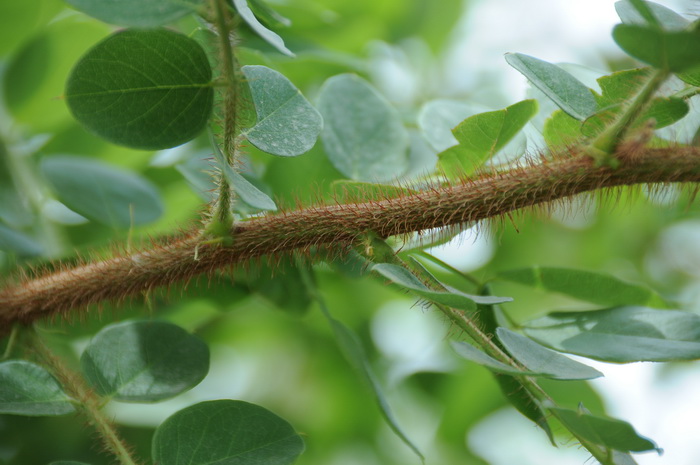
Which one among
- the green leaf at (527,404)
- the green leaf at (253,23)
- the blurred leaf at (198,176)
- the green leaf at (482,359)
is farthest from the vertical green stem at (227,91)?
the green leaf at (527,404)

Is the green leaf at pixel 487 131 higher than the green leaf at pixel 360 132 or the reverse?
higher

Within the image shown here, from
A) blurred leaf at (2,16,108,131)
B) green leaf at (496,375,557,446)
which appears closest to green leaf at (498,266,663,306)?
green leaf at (496,375,557,446)

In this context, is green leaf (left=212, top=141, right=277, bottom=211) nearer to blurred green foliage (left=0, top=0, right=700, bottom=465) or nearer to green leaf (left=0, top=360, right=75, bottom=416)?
blurred green foliage (left=0, top=0, right=700, bottom=465)

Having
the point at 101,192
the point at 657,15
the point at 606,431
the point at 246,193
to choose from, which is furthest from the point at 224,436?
the point at 657,15

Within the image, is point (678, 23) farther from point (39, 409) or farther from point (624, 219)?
point (624, 219)

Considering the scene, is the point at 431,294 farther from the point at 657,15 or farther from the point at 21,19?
the point at 21,19

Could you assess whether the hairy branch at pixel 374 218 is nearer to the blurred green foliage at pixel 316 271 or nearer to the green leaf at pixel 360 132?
the blurred green foliage at pixel 316 271
